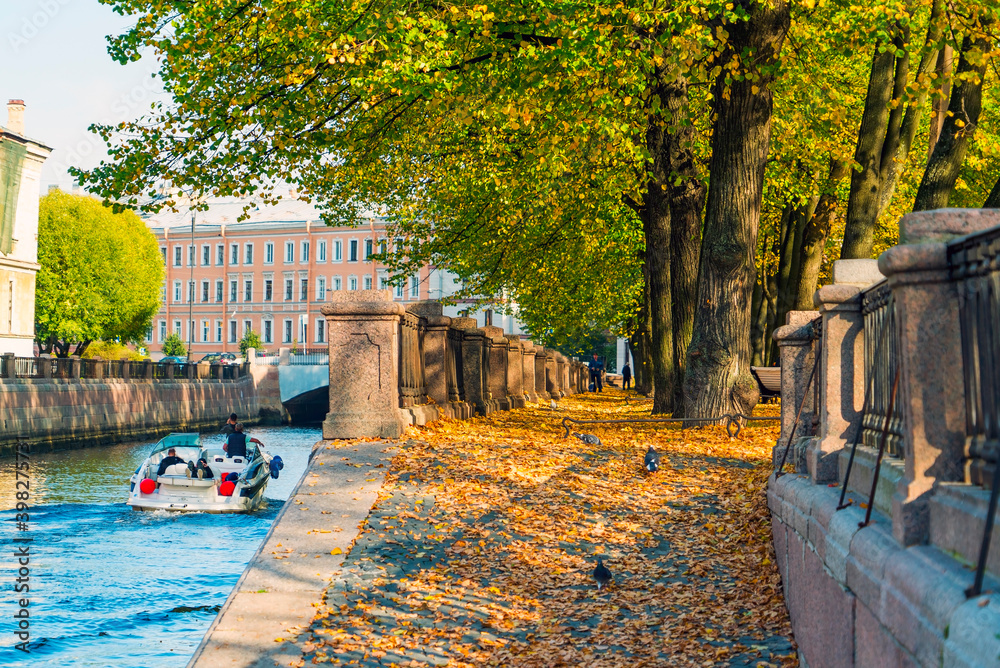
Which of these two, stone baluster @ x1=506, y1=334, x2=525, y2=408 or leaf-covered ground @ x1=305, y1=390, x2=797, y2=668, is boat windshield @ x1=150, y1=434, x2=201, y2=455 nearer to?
stone baluster @ x1=506, y1=334, x2=525, y2=408

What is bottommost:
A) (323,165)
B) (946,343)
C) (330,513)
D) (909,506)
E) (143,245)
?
(330,513)

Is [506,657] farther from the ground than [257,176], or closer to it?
closer to it

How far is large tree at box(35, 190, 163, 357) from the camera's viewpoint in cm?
6172

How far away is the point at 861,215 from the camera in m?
15.4

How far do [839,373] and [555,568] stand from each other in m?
2.97

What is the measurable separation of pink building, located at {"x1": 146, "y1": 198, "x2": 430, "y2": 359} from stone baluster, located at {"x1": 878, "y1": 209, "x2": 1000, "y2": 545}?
286ft

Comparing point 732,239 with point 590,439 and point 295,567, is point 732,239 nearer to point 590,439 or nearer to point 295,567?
point 590,439

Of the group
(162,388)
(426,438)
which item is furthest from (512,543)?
(162,388)

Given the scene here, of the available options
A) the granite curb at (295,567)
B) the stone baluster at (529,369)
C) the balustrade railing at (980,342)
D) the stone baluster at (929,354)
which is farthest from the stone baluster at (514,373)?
the balustrade railing at (980,342)

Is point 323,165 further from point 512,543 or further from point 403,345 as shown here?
point 512,543

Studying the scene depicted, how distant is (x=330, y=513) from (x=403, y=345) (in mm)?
5321

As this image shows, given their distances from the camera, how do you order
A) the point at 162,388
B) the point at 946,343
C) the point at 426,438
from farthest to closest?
the point at 162,388
the point at 426,438
the point at 946,343

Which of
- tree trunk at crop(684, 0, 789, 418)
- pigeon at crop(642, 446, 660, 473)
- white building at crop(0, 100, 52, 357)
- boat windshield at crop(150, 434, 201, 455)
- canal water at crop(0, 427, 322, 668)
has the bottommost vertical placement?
canal water at crop(0, 427, 322, 668)

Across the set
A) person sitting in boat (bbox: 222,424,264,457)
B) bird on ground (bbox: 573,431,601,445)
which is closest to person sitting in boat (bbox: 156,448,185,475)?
person sitting in boat (bbox: 222,424,264,457)
